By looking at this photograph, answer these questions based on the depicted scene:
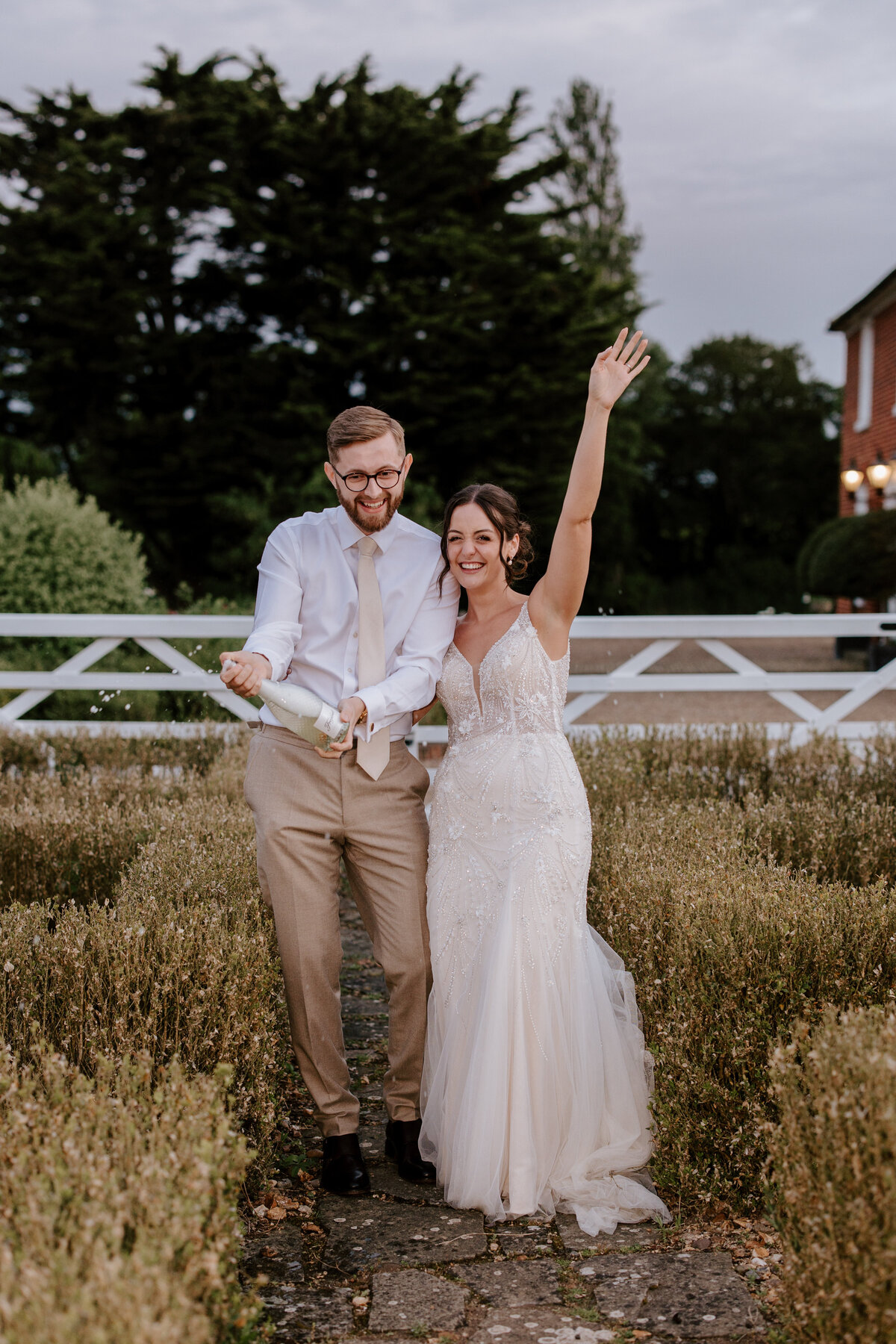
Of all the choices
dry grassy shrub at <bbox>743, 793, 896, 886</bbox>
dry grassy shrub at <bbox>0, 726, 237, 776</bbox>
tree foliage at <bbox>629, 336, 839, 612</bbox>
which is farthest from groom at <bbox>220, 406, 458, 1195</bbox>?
tree foliage at <bbox>629, 336, 839, 612</bbox>

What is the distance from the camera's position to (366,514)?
3270mm

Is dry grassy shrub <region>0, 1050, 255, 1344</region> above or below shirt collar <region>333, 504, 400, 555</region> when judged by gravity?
below

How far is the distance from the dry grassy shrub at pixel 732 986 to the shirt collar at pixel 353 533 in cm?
139

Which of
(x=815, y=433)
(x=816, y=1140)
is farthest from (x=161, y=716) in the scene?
(x=815, y=433)

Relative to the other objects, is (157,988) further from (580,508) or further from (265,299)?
(265,299)

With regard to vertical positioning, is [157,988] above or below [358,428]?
below

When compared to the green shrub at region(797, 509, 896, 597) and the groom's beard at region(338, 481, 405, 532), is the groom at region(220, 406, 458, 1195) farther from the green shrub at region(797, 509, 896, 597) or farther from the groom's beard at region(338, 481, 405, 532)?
the green shrub at region(797, 509, 896, 597)

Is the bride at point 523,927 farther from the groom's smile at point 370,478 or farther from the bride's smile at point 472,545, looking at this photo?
the groom's smile at point 370,478

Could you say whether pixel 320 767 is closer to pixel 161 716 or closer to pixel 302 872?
pixel 302 872

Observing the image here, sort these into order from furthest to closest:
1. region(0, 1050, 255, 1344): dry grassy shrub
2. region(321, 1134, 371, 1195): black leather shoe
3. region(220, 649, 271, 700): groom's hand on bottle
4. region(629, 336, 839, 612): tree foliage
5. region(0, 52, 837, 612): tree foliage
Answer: region(629, 336, 839, 612): tree foliage
region(0, 52, 837, 612): tree foliage
region(321, 1134, 371, 1195): black leather shoe
region(220, 649, 271, 700): groom's hand on bottle
region(0, 1050, 255, 1344): dry grassy shrub

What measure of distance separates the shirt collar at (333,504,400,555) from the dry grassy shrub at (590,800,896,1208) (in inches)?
54.8

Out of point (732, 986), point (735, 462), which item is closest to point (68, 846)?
point (732, 986)

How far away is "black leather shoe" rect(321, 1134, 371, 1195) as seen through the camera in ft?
10.3

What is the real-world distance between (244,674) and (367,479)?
2.39 feet
